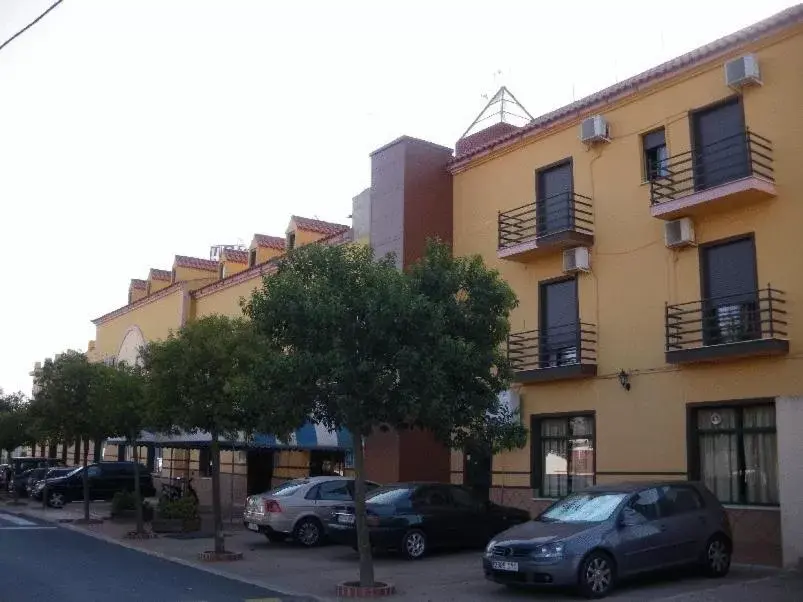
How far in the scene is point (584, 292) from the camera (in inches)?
786

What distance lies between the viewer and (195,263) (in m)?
39.3

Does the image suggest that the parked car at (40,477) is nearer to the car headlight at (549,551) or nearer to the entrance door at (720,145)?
the car headlight at (549,551)

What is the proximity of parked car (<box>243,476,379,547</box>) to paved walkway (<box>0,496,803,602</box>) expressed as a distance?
39 cm

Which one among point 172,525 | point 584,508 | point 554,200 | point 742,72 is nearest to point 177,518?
point 172,525

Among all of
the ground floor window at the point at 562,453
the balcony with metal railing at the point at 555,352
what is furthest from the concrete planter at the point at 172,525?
the balcony with metal railing at the point at 555,352

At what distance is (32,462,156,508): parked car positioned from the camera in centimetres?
3191

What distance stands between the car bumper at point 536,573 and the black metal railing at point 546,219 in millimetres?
8746

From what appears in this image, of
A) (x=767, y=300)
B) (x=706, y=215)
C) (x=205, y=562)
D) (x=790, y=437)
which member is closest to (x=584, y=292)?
(x=706, y=215)

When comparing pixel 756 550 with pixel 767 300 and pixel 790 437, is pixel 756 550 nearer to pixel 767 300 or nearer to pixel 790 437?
pixel 790 437

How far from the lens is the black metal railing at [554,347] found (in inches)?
766

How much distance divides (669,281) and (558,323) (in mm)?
3216

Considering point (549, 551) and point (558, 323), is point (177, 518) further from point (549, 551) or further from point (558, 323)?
point (549, 551)

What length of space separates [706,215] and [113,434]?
16.8 m

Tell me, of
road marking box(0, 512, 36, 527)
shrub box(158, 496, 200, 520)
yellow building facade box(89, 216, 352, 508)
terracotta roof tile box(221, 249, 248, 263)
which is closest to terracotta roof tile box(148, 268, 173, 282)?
yellow building facade box(89, 216, 352, 508)
